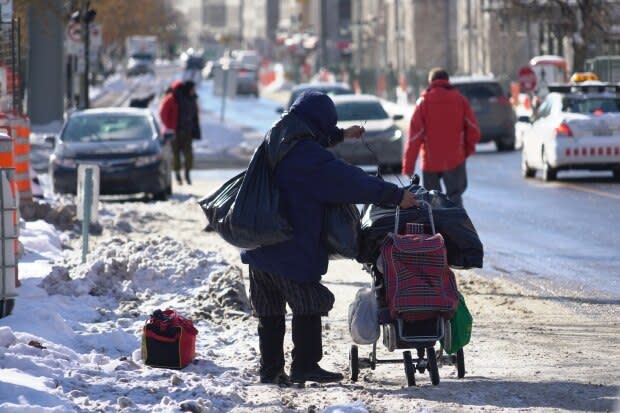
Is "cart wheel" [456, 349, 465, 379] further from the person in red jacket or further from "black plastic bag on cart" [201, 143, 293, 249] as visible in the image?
the person in red jacket

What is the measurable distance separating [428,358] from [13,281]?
3335 mm

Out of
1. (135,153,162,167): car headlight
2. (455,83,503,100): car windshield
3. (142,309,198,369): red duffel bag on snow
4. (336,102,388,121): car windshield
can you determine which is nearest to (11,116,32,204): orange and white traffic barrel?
(135,153,162,167): car headlight

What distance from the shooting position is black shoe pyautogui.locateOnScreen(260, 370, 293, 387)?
31.2 ft

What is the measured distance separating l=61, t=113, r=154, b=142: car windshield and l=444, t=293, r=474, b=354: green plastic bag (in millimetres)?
17528

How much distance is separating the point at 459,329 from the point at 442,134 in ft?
22.1

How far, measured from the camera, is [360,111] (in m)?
31.1

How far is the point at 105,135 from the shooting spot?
87.3 feet

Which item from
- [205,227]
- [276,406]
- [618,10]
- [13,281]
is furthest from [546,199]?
[618,10]

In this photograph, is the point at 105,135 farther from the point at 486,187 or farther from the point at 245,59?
the point at 245,59

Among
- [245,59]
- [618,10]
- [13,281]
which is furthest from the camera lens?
[245,59]

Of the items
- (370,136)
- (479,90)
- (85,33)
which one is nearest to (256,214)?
(370,136)

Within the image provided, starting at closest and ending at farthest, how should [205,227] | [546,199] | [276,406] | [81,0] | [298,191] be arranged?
[276,406], [298,191], [205,227], [546,199], [81,0]

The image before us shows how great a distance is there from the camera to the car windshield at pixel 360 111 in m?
30.9

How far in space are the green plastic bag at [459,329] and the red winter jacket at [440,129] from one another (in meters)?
6.34
